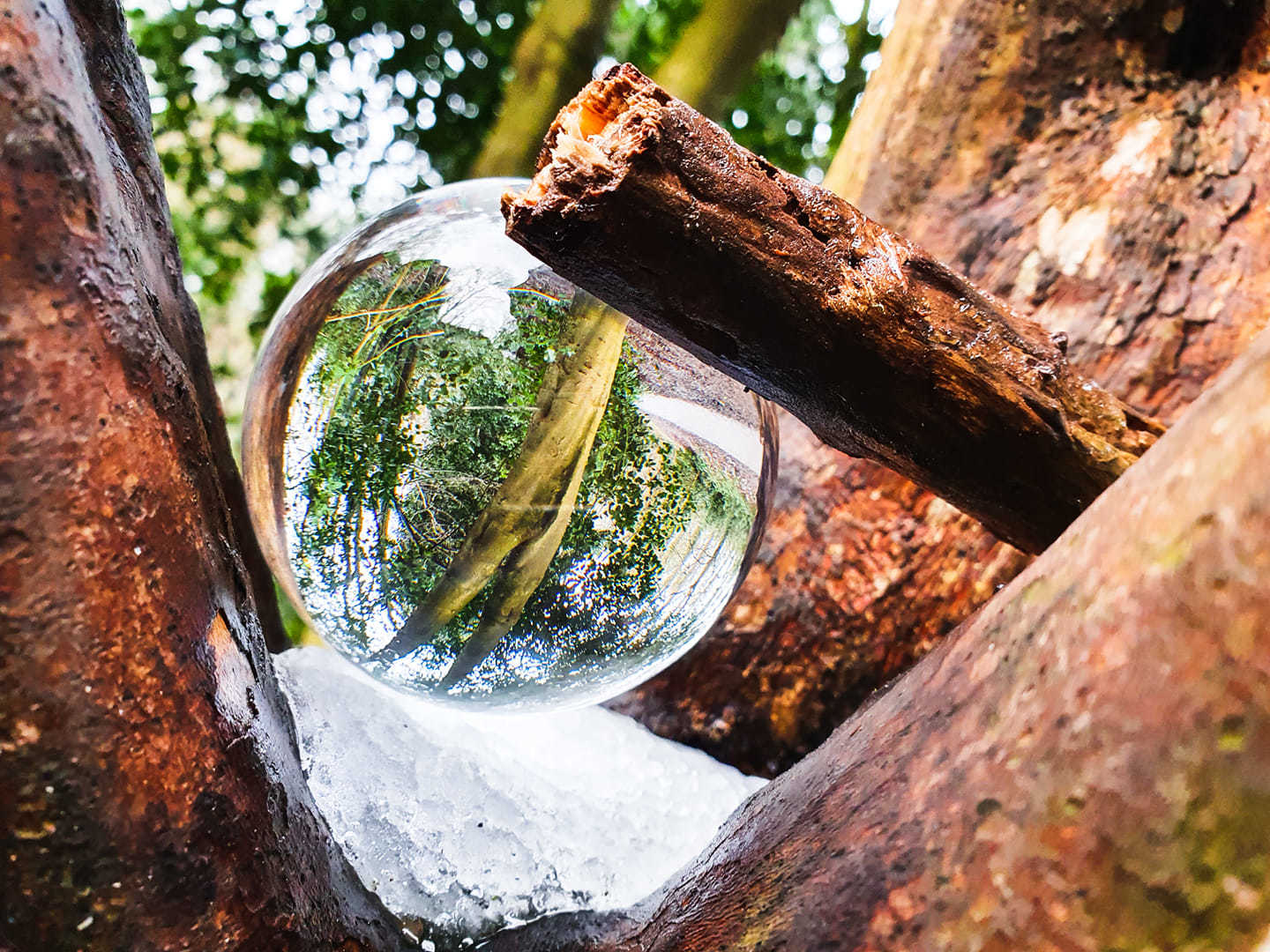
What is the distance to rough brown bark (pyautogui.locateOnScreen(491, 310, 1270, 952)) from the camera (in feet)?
→ 1.41

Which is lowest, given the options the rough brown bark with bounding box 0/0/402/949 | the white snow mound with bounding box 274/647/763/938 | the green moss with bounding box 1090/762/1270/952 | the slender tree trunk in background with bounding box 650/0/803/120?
the white snow mound with bounding box 274/647/763/938

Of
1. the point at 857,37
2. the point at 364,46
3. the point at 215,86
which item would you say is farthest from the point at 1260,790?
the point at 857,37

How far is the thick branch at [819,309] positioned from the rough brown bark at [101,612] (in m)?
0.27

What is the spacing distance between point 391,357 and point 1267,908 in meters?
0.68

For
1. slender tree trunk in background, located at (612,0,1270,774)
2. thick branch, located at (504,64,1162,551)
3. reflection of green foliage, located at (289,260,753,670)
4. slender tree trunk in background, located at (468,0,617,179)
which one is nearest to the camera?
thick branch, located at (504,64,1162,551)

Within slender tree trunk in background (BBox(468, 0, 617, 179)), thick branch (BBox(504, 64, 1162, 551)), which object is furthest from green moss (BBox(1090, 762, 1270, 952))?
slender tree trunk in background (BBox(468, 0, 617, 179))

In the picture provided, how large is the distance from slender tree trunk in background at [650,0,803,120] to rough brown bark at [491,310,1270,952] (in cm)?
169

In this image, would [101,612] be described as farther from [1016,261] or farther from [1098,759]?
[1016,261]

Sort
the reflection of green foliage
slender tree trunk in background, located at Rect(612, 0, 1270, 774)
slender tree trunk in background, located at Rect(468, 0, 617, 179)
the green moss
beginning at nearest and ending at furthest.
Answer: the green moss
the reflection of green foliage
slender tree trunk in background, located at Rect(612, 0, 1270, 774)
slender tree trunk in background, located at Rect(468, 0, 617, 179)

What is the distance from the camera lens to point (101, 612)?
21.1 inches

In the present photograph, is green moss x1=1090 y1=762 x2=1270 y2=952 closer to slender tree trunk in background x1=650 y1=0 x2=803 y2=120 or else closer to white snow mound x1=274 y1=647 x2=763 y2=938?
white snow mound x1=274 y1=647 x2=763 y2=938

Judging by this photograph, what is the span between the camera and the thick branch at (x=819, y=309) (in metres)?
0.64

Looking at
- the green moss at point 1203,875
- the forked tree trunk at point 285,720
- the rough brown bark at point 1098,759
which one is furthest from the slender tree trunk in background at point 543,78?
the green moss at point 1203,875

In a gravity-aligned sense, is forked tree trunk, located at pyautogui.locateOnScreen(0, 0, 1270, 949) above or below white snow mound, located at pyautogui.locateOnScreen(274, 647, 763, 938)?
above
